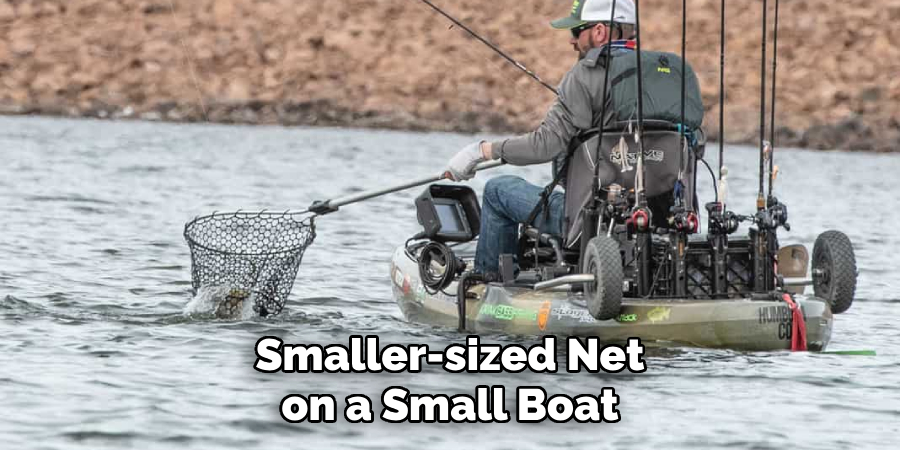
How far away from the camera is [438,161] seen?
130ft

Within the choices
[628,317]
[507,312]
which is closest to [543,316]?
[507,312]

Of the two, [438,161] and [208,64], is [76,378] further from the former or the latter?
[208,64]

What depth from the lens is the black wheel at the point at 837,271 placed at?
10797 millimetres

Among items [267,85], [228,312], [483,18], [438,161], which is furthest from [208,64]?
[228,312]

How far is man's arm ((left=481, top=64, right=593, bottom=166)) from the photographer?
10898 millimetres

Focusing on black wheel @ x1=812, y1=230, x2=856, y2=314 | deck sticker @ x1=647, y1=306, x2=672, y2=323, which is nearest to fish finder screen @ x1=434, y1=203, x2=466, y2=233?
deck sticker @ x1=647, y1=306, x2=672, y2=323

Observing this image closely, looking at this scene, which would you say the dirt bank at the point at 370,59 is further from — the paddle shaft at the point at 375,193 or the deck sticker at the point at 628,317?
the deck sticker at the point at 628,317

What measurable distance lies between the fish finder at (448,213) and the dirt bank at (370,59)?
4563 centimetres

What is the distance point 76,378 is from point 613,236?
9.98 feet

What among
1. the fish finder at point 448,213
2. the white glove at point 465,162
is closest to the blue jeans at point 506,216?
the white glove at point 465,162

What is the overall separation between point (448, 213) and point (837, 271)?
2848mm

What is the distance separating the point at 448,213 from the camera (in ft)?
41.3

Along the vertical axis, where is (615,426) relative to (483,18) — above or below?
below

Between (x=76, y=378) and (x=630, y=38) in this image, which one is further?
(x=630, y=38)
